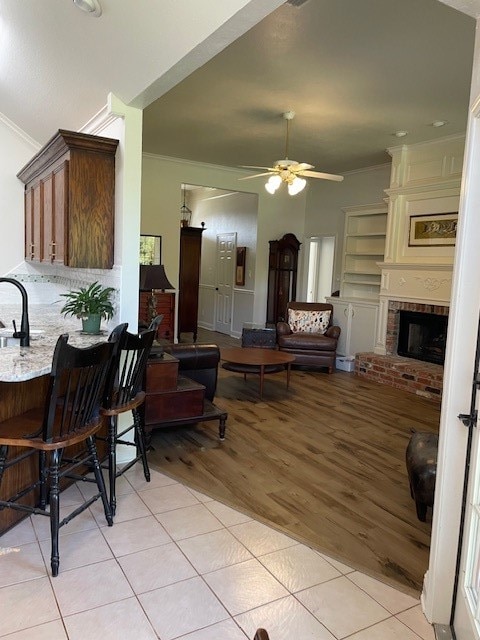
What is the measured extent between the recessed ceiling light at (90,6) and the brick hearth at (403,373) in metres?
4.70

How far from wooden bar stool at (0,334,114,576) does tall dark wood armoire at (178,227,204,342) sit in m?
5.94

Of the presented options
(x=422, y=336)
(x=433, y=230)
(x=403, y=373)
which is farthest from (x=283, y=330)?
(x=433, y=230)

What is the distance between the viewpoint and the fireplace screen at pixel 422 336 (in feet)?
19.5

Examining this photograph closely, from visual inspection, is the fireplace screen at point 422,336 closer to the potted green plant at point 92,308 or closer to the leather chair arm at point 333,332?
the leather chair arm at point 333,332

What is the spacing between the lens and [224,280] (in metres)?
9.54

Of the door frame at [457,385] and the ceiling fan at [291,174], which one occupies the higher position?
the ceiling fan at [291,174]

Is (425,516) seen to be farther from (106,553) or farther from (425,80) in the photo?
(425,80)

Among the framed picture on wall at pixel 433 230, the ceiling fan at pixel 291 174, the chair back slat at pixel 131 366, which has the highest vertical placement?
the ceiling fan at pixel 291 174

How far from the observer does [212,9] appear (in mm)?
1947

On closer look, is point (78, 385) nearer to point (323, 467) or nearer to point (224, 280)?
point (323, 467)

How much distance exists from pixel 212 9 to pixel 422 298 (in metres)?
4.74

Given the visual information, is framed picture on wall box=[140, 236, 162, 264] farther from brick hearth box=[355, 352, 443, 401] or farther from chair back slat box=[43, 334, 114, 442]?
chair back slat box=[43, 334, 114, 442]

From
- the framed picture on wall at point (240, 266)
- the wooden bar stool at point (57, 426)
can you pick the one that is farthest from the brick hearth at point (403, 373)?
the wooden bar stool at point (57, 426)

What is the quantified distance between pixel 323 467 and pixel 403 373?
9.11 ft
